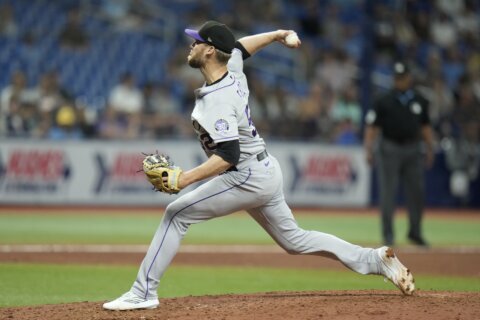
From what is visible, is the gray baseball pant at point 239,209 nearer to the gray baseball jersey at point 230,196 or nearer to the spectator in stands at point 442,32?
the gray baseball jersey at point 230,196

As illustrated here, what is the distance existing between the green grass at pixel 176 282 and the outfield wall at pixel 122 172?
25.0 ft

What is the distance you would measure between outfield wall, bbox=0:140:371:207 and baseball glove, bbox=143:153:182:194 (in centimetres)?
1149

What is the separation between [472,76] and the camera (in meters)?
22.3

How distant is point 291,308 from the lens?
6.42 m

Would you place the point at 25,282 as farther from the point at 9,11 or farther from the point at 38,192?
the point at 9,11

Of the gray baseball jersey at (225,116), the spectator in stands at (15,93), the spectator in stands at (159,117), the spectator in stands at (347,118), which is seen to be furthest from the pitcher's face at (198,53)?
the spectator in stands at (347,118)

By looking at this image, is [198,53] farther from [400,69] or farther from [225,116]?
[400,69]

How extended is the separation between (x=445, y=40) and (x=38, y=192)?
463 inches

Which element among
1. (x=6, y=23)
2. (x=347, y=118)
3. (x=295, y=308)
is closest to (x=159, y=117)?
(x=347, y=118)

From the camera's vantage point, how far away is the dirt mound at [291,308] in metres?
6.22

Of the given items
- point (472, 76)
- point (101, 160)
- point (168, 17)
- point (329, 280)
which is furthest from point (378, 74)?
point (329, 280)

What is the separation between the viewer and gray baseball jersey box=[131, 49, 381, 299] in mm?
6359

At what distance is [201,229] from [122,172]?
3290mm

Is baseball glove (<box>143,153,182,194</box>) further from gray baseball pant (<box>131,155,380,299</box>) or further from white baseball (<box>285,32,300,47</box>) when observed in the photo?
white baseball (<box>285,32,300,47</box>)
